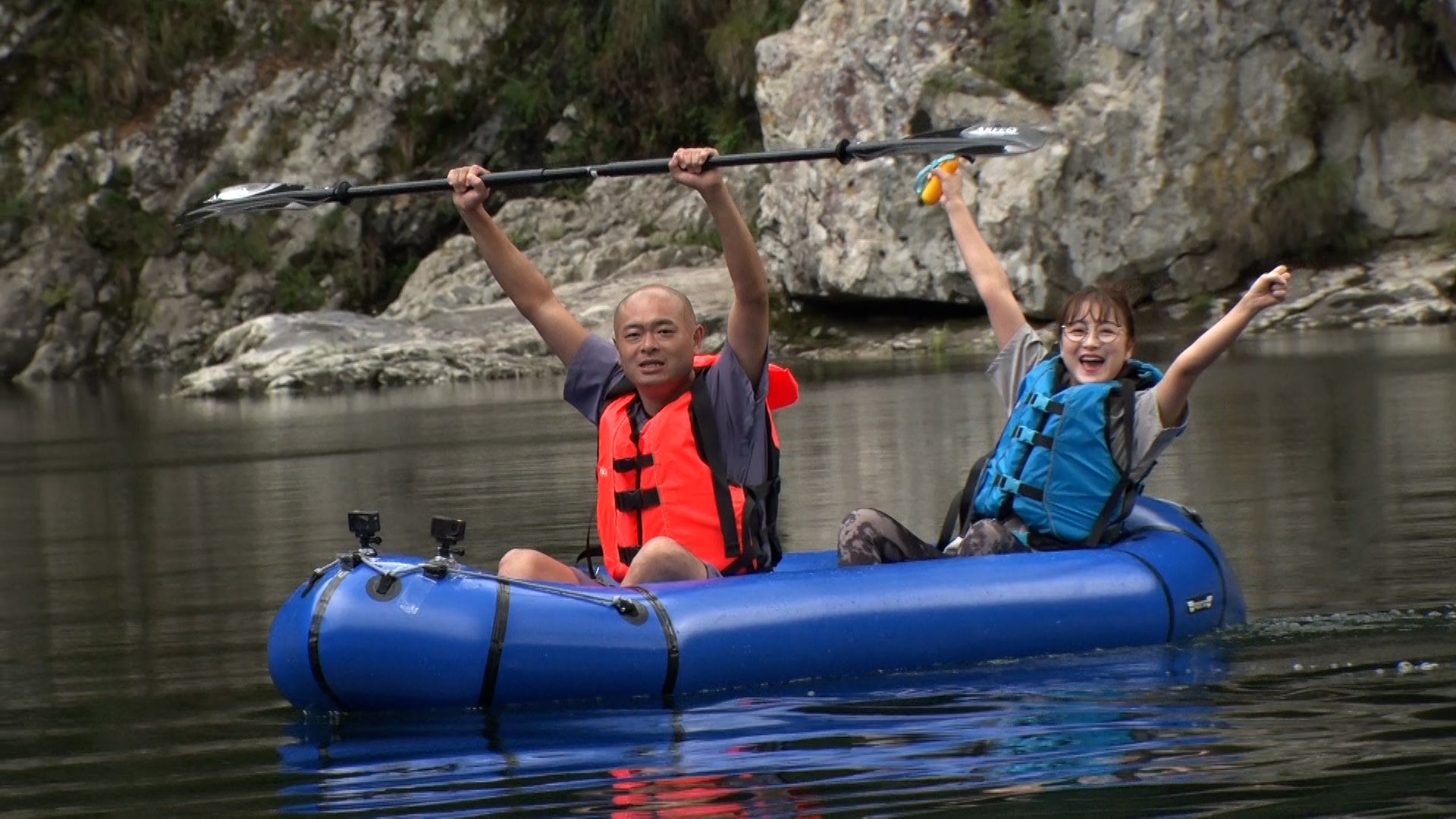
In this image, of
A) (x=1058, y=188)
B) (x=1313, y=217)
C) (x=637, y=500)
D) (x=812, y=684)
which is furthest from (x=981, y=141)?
(x=1313, y=217)

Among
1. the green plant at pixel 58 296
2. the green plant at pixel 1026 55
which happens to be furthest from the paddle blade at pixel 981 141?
the green plant at pixel 58 296

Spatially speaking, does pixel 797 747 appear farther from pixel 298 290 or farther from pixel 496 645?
pixel 298 290

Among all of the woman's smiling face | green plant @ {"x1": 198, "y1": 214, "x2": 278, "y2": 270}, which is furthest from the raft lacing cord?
green plant @ {"x1": 198, "y1": 214, "x2": 278, "y2": 270}

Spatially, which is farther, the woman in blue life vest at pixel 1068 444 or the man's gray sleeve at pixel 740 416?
the woman in blue life vest at pixel 1068 444

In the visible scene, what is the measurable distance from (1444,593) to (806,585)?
1.89 m

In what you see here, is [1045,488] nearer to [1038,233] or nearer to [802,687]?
[802,687]

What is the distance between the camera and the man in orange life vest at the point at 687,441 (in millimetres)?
5105

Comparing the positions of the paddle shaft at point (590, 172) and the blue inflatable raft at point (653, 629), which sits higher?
the paddle shaft at point (590, 172)

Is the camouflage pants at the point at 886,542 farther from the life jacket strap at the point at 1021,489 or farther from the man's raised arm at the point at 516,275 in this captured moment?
the man's raised arm at the point at 516,275

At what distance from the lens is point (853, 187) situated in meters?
21.6

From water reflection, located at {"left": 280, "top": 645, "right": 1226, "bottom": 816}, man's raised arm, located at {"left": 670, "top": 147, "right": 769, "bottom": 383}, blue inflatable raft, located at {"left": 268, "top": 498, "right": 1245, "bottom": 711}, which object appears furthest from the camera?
man's raised arm, located at {"left": 670, "top": 147, "right": 769, "bottom": 383}

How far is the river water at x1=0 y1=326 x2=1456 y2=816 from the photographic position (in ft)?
12.7

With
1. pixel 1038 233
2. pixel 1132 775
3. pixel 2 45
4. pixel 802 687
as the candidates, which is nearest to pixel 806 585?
pixel 802 687

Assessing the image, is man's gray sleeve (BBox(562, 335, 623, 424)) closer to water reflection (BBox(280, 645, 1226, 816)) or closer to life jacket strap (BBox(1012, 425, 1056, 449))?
water reflection (BBox(280, 645, 1226, 816))
